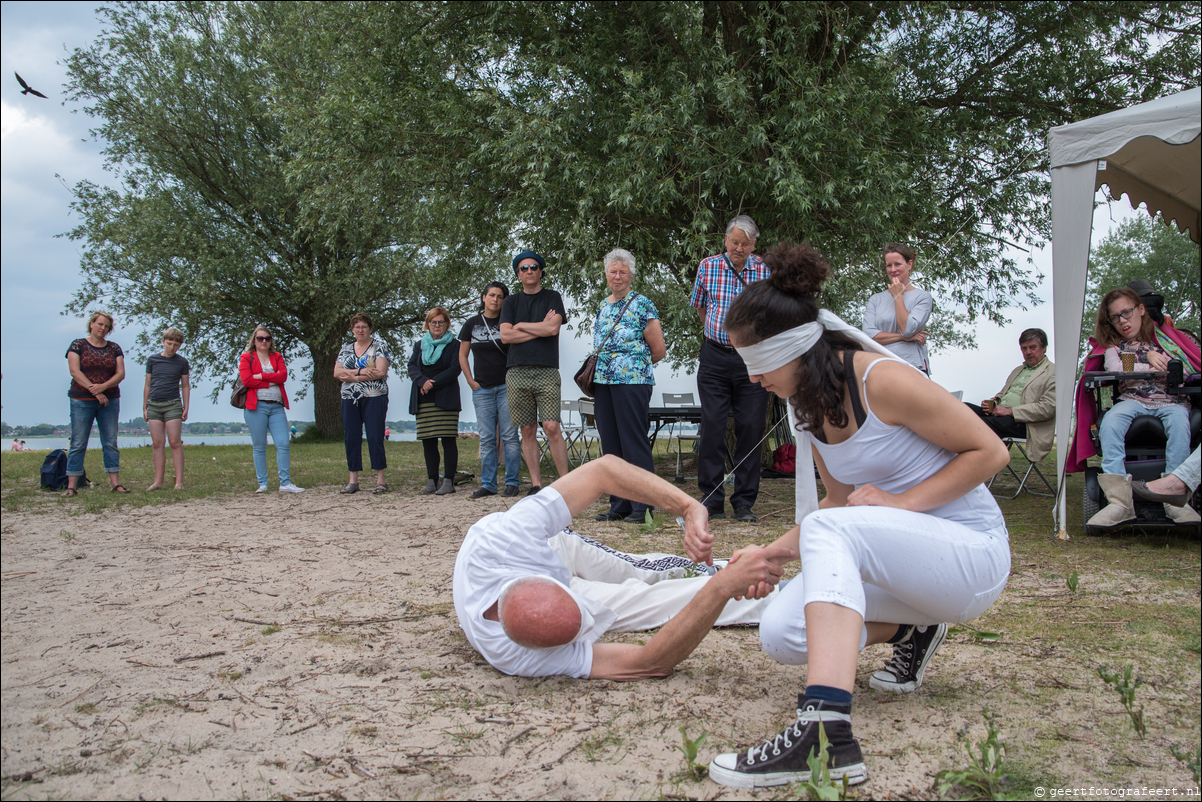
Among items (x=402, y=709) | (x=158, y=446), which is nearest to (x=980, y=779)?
(x=402, y=709)

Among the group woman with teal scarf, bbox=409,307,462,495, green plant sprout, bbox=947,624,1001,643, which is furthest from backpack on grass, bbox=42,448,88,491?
green plant sprout, bbox=947,624,1001,643

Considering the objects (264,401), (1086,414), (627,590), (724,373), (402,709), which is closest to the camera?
(402,709)

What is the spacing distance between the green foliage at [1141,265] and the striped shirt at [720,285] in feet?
7.31

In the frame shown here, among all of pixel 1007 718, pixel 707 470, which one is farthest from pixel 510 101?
pixel 1007 718

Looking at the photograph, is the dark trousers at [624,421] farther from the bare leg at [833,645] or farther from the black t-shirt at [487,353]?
the bare leg at [833,645]

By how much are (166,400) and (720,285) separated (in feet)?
20.5

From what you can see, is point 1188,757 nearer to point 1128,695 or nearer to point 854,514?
point 1128,695

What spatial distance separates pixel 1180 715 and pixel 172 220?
18.8 m

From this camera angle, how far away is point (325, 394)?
19.4 meters

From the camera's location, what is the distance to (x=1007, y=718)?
228 cm

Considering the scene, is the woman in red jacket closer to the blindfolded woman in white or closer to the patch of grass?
the patch of grass

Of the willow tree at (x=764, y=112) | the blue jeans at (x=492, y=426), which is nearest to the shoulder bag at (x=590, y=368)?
the blue jeans at (x=492, y=426)

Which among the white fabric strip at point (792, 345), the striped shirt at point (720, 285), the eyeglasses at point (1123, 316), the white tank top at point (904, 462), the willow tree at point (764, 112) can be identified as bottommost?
the white tank top at point (904, 462)

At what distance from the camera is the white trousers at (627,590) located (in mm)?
3146
